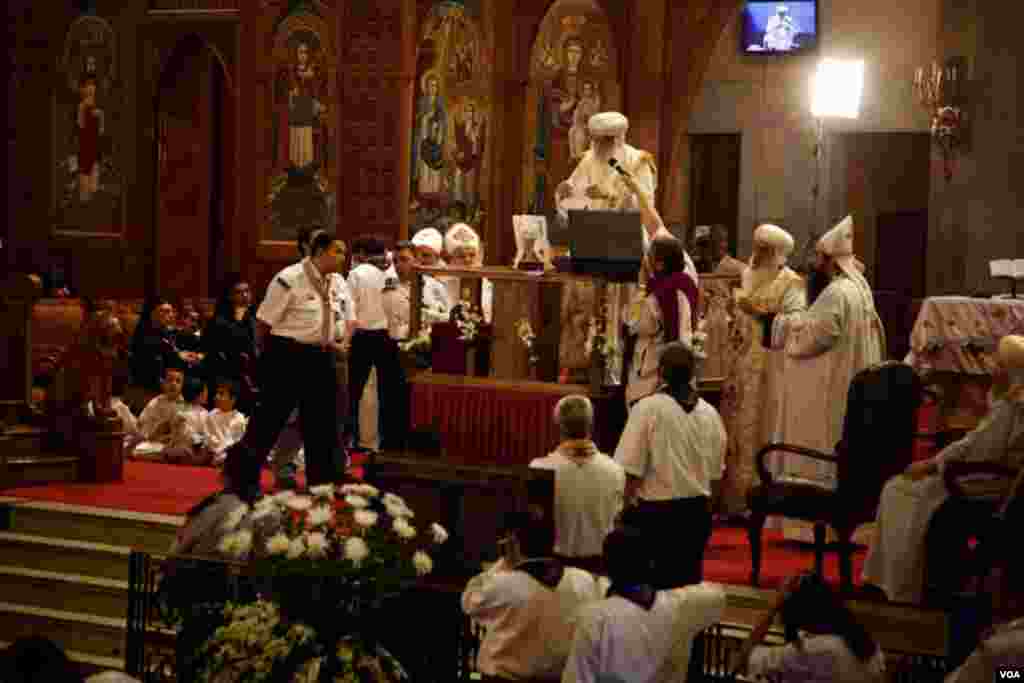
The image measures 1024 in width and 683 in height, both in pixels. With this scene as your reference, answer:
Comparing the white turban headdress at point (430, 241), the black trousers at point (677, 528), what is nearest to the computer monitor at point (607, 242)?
the black trousers at point (677, 528)

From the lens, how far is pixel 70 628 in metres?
11.1

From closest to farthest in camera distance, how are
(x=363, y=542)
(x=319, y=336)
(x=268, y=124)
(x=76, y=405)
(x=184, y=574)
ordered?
1. (x=363, y=542)
2. (x=184, y=574)
3. (x=319, y=336)
4. (x=76, y=405)
5. (x=268, y=124)

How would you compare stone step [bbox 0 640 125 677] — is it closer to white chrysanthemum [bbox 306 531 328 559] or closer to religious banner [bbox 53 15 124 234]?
white chrysanthemum [bbox 306 531 328 559]

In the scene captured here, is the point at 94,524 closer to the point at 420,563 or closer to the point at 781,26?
the point at 420,563

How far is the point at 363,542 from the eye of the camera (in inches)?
296

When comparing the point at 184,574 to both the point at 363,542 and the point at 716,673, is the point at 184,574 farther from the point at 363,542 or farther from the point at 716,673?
the point at 716,673

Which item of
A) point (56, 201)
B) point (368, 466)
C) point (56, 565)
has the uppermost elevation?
point (56, 201)

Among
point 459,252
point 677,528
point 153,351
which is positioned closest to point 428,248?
point 459,252

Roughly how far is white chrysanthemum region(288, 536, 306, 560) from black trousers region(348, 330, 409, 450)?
552 centimetres

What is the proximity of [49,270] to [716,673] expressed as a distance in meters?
13.3

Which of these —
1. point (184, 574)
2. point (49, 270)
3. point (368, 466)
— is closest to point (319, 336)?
point (368, 466)

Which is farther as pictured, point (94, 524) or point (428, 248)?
point (428, 248)

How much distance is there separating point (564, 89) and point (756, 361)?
615 centimetres

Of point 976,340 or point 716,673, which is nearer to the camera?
point 716,673
